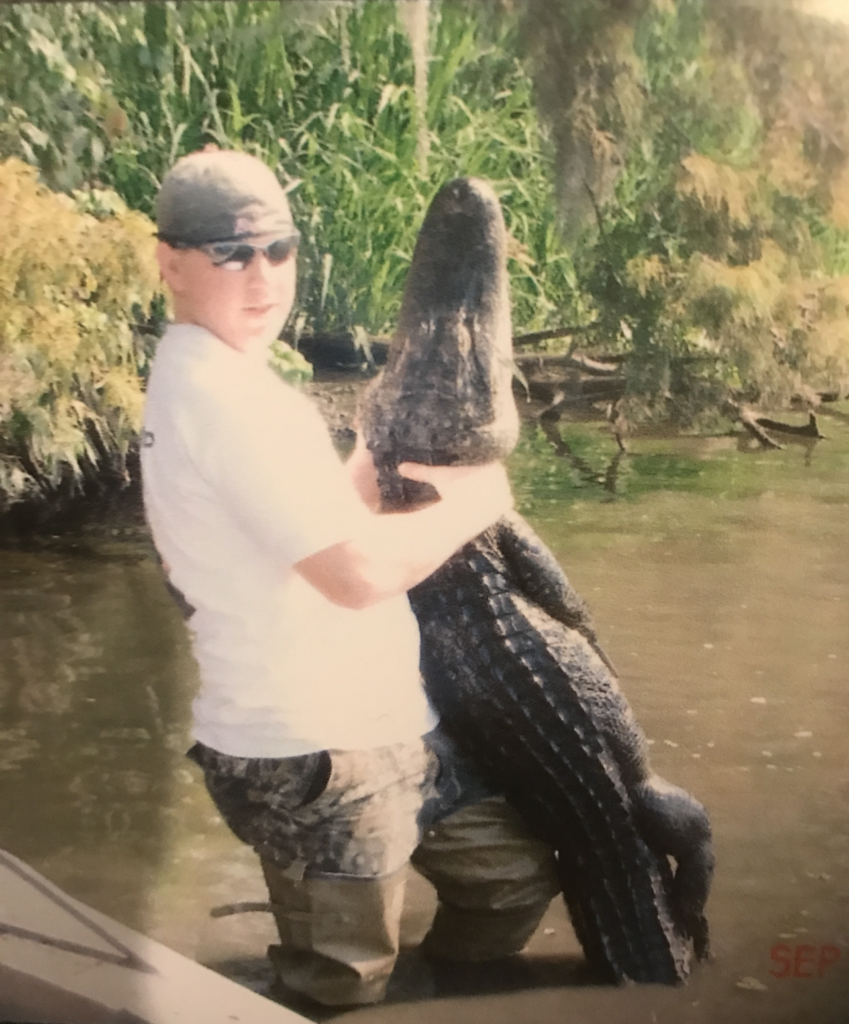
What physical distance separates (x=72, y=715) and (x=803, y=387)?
107cm

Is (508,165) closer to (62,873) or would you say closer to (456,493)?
(456,493)

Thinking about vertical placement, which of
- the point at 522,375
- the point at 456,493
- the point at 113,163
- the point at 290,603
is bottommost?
the point at 290,603

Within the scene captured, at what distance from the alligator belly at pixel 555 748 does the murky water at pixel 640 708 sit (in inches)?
1.9

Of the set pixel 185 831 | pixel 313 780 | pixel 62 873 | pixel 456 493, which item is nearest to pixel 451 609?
pixel 456 493

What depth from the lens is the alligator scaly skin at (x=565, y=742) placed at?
120 centimetres

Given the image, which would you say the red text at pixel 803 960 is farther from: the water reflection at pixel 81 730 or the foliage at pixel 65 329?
the foliage at pixel 65 329

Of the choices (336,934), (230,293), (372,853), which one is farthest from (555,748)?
(230,293)

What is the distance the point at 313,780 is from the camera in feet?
3.87

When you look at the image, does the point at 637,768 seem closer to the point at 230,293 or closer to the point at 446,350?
the point at 446,350

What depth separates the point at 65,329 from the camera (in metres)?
1.22

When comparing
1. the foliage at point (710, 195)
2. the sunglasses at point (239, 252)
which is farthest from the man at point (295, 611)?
the foliage at point (710, 195)

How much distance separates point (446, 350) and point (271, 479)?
0.89ft

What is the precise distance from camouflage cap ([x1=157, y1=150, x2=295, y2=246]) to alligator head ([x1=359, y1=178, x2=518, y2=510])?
0.19m

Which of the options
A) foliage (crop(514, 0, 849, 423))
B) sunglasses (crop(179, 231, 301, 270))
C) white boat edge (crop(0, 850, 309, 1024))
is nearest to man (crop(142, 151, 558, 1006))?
sunglasses (crop(179, 231, 301, 270))
